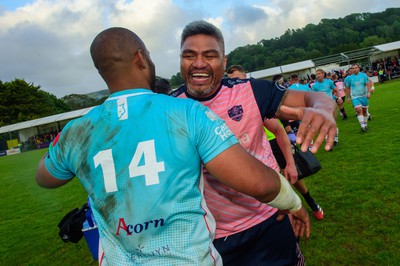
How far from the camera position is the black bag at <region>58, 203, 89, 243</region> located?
3186 mm

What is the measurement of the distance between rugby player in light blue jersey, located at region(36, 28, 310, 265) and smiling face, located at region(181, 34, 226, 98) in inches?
38.2

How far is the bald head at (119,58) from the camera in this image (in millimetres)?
1696

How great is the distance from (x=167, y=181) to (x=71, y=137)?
0.58 meters

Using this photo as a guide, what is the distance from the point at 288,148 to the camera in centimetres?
403

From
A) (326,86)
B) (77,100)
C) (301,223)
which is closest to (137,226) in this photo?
(301,223)

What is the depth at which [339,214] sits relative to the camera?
16.7ft

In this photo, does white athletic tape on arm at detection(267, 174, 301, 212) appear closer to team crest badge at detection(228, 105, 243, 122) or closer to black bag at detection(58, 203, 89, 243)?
team crest badge at detection(228, 105, 243, 122)

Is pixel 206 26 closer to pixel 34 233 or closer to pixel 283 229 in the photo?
pixel 283 229

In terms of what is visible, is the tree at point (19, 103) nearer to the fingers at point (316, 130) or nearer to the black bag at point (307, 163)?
the black bag at point (307, 163)

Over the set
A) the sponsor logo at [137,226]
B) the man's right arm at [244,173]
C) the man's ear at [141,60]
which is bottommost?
the sponsor logo at [137,226]

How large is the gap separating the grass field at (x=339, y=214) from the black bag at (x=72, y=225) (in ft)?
6.37

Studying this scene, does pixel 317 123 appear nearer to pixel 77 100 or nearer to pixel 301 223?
pixel 301 223

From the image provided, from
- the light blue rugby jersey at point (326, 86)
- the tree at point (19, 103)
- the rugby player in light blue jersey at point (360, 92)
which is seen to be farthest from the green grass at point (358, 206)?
the tree at point (19, 103)

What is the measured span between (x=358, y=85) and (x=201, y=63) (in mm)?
11299
